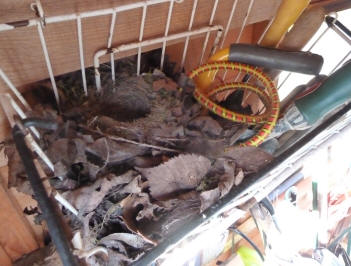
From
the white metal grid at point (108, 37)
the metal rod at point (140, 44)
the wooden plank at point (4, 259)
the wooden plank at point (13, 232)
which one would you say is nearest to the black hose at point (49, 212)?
the white metal grid at point (108, 37)

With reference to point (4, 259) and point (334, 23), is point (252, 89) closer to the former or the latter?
point (334, 23)

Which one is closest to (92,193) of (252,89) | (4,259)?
(252,89)

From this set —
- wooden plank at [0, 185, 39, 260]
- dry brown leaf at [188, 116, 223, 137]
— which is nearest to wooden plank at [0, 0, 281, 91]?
dry brown leaf at [188, 116, 223, 137]

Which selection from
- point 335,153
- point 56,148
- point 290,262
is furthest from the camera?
point 335,153

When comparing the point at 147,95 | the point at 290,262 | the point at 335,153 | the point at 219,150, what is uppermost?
the point at 147,95

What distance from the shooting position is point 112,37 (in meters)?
0.35

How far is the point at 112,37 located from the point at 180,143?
5.7 inches

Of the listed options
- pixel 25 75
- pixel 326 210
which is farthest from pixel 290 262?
pixel 25 75

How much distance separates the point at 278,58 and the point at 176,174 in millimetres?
221

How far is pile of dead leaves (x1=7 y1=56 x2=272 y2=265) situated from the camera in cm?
31

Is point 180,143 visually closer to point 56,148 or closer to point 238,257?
point 56,148

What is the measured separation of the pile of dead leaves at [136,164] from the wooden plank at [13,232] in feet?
0.75

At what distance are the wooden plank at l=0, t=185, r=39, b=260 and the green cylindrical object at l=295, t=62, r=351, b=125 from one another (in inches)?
18.6

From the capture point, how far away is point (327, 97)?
0.41m
